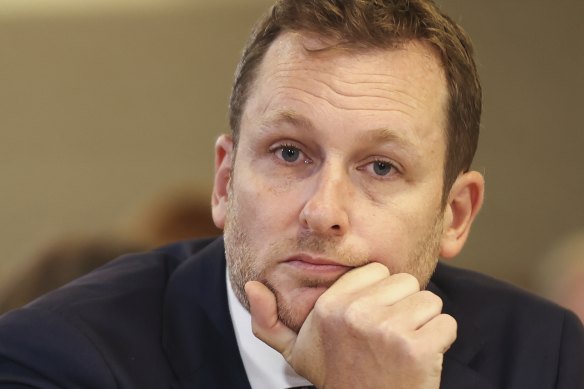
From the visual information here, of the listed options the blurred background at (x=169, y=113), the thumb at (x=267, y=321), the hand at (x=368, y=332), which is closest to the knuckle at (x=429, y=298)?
the hand at (x=368, y=332)

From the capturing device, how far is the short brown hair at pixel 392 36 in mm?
2826

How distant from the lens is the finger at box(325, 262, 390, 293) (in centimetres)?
265

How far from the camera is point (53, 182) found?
278 inches

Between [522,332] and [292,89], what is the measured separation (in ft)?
3.42

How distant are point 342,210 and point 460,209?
653 millimetres

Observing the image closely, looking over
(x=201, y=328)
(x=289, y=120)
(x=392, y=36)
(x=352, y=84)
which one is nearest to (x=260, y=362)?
(x=201, y=328)

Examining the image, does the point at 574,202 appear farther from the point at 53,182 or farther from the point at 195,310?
the point at 195,310

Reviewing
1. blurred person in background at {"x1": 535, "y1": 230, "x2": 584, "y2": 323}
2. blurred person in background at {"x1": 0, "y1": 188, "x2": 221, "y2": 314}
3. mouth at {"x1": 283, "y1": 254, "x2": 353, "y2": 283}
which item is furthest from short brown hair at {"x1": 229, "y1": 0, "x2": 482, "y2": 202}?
blurred person in background at {"x1": 0, "y1": 188, "x2": 221, "y2": 314}

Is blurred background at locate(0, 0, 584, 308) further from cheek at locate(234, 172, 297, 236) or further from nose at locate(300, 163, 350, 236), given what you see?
nose at locate(300, 163, 350, 236)

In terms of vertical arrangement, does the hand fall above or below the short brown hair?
below

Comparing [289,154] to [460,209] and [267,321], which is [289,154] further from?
[460,209]

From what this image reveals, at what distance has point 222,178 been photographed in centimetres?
310

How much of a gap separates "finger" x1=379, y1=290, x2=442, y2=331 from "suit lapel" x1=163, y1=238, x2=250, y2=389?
48 centimetres

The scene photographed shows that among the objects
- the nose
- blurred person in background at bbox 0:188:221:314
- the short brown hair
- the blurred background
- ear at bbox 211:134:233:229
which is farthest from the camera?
the blurred background
